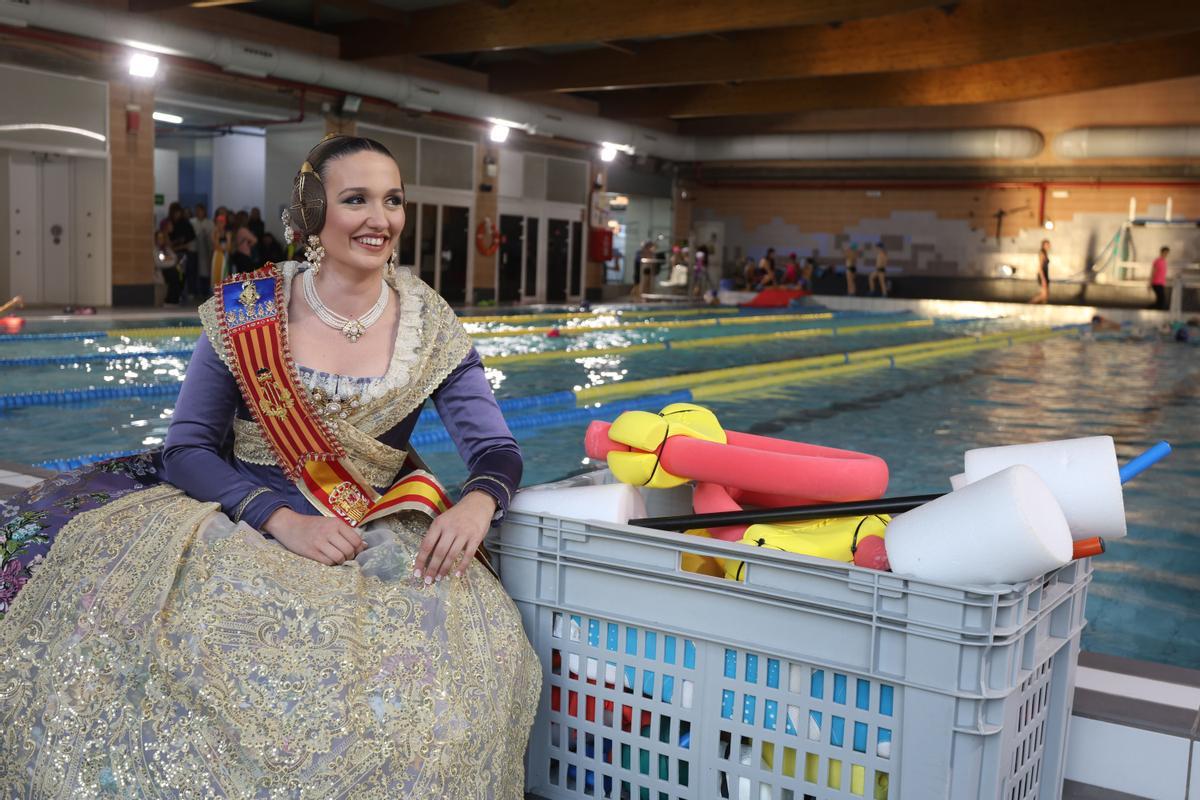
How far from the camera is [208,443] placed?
2.01 metres

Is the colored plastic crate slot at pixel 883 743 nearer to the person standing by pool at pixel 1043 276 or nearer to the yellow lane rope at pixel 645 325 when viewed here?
the yellow lane rope at pixel 645 325

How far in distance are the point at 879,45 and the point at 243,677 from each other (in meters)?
16.1

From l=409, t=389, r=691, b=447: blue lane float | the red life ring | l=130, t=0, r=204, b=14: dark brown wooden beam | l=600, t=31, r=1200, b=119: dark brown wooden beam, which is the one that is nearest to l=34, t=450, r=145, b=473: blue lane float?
l=409, t=389, r=691, b=447: blue lane float

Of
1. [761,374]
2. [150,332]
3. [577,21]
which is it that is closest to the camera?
[761,374]

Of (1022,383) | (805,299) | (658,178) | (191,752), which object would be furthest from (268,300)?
(658,178)

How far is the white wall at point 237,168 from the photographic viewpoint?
20.4m

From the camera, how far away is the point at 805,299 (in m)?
23.4

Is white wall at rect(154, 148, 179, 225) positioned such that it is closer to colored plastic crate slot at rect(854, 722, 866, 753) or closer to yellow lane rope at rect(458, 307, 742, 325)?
yellow lane rope at rect(458, 307, 742, 325)

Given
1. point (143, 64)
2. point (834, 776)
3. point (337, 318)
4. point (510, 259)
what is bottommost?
point (834, 776)

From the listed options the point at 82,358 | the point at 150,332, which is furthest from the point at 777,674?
the point at 150,332

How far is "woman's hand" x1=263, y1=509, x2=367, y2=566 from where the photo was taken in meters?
1.81

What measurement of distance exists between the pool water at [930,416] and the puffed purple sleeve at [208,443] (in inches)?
92.7

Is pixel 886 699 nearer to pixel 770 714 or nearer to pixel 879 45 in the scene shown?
pixel 770 714

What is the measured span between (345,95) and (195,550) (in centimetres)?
1549
